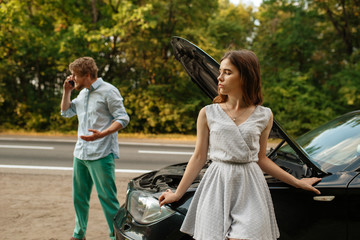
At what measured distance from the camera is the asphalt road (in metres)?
7.96

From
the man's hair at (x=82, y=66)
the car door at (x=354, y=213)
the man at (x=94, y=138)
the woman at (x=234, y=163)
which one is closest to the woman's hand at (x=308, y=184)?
the car door at (x=354, y=213)

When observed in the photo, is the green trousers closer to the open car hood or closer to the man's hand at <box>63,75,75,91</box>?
the man's hand at <box>63,75,75,91</box>

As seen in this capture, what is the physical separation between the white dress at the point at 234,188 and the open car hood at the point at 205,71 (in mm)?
323

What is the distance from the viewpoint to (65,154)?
910 centimetres

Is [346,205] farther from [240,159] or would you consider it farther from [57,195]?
[57,195]

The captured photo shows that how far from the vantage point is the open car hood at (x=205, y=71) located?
206 cm

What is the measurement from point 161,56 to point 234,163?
14.3m

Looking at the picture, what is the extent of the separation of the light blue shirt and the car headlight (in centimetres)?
83

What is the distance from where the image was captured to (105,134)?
3.07m

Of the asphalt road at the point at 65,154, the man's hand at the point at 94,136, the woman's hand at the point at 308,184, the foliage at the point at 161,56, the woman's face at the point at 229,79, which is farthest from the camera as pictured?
the foliage at the point at 161,56

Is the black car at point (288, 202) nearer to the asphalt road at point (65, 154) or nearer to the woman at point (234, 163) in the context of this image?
the woman at point (234, 163)

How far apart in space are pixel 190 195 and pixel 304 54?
1540 centimetres

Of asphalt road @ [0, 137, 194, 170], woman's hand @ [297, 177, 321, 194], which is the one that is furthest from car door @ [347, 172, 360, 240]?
asphalt road @ [0, 137, 194, 170]

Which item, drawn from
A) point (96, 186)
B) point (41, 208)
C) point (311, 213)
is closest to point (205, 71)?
point (311, 213)
